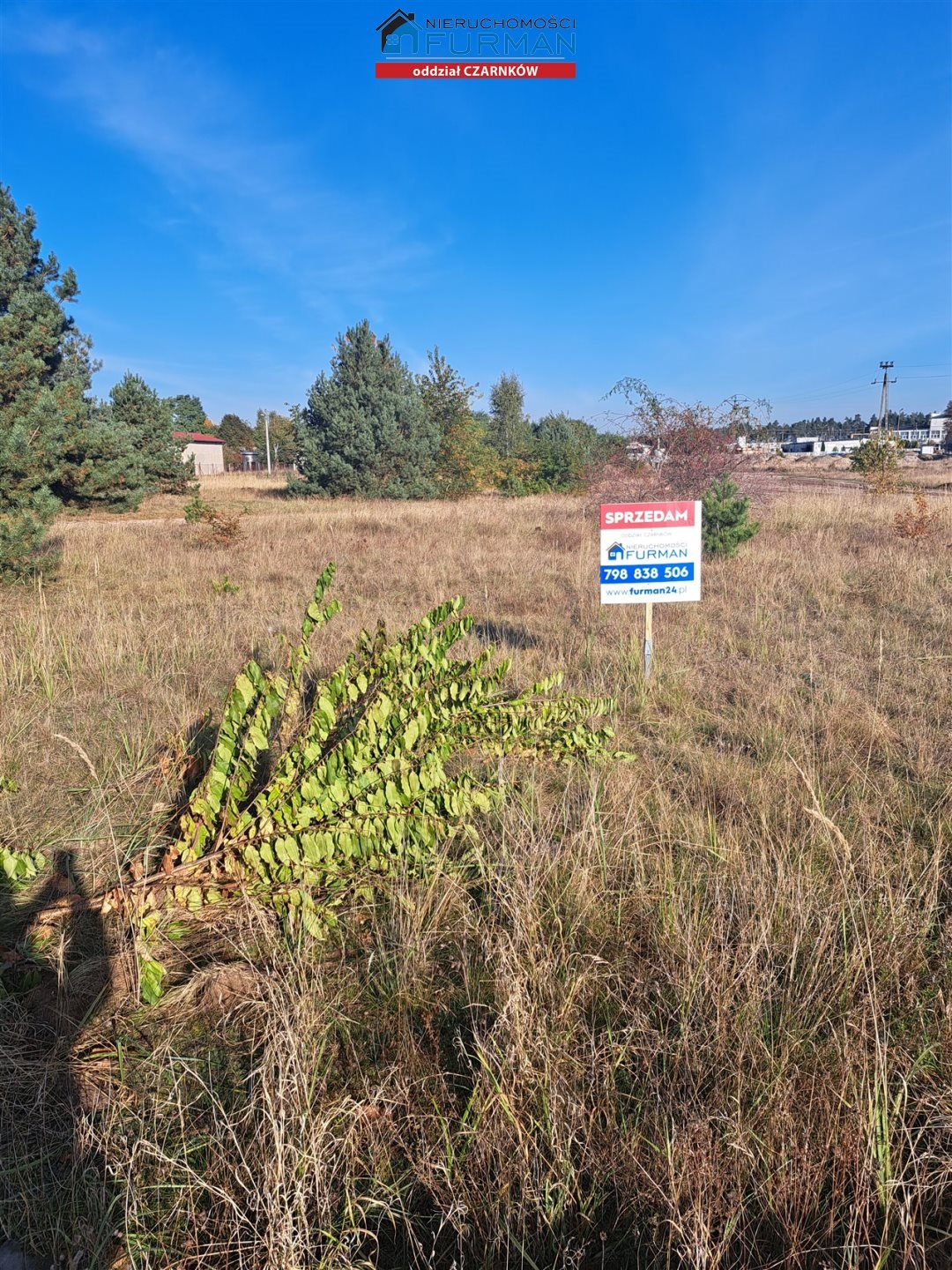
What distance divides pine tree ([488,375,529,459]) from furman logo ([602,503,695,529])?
4146 centimetres

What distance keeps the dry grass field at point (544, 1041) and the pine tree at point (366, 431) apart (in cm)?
2477

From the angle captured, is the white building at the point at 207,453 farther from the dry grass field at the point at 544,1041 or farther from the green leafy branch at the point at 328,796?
the dry grass field at the point at 544,1041

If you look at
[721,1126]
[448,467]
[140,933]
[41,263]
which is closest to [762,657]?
[721,1126]

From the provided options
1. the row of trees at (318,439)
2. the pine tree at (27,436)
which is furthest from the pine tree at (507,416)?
the pine tree at (27,436)

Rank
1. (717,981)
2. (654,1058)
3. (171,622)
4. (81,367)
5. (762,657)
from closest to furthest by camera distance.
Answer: (654,1058) → (717,981) → (762,657) → (171,622) → (81,367)

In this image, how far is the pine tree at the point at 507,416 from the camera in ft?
151

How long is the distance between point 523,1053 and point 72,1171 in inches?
40.3

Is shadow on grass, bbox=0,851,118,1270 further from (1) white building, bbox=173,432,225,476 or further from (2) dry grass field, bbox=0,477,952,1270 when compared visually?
(1) white building, bbox=173,432,225,476

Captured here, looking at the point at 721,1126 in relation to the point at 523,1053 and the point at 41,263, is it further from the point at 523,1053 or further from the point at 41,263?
the point at 41,263

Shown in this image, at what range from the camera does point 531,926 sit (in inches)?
81.9

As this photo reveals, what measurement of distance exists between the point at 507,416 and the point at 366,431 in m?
23.7

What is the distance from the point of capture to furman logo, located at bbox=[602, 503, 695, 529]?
4.87 meters

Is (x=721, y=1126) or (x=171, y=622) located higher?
(x=171, y=622)

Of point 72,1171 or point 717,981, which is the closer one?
point 72,1171
